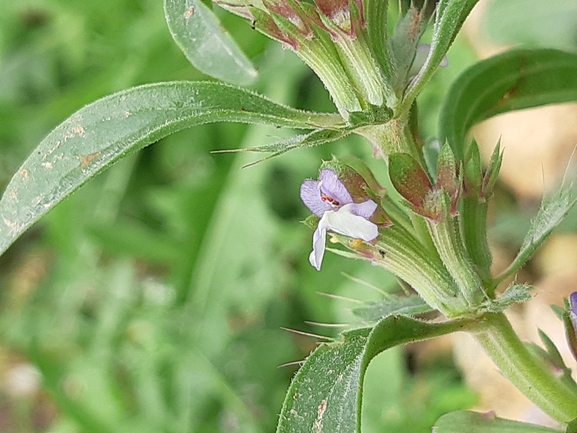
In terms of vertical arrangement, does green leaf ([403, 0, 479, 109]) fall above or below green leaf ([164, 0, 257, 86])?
below

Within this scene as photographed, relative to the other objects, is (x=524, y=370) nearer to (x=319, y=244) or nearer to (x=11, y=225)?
(x=319, y=244)

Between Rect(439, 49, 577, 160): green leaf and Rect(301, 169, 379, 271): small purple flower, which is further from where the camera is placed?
Rect(439, 49, 577, 160): green leaf

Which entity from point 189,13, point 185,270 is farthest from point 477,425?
point 185,270

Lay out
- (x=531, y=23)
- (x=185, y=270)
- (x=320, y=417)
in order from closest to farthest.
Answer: (x=320, y=417) → (x=531, y=23) → (x=185, y=270)

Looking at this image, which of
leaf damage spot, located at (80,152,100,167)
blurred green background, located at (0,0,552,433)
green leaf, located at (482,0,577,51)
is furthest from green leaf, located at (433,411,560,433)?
green leaf, located at (482,0,577,51)

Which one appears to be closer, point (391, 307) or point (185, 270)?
point (391, 307)

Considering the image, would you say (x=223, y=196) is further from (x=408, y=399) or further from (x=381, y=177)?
(x=408, y=399)

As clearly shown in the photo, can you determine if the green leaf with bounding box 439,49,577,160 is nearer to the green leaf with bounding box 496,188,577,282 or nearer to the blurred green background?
the green leaf with bounding box 496,188,577,282

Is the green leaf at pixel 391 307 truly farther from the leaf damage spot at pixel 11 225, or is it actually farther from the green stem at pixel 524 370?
the leaf damage spot at pixel 11 225
